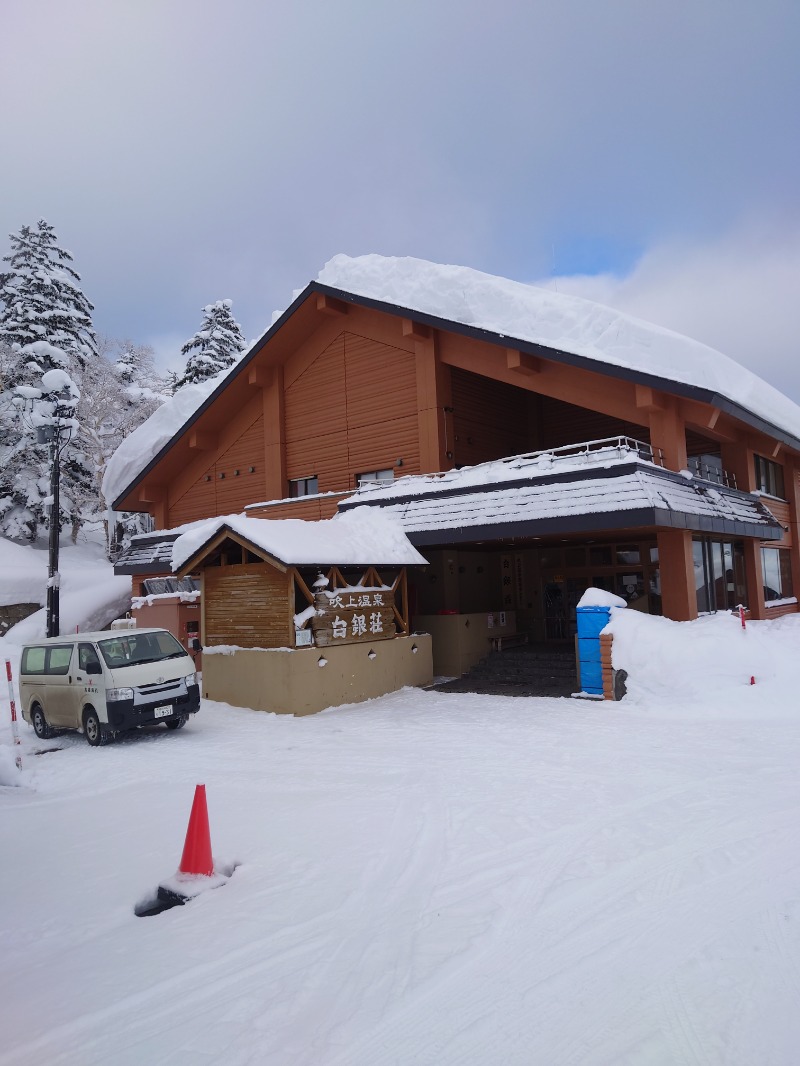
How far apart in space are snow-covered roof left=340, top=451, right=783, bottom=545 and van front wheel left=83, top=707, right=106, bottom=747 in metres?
7.84

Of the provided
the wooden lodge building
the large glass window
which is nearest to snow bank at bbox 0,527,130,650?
the wooden lodge building

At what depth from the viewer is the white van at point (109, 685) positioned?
446 inches

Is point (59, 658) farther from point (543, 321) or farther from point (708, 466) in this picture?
point (708, 466)

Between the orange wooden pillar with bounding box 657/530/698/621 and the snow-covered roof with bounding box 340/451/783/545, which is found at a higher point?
the snow-covered roof with bounding box 340/451/783/545

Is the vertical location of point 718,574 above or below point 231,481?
below

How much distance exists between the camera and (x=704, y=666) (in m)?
12.4

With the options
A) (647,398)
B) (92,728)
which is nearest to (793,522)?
(647,398)

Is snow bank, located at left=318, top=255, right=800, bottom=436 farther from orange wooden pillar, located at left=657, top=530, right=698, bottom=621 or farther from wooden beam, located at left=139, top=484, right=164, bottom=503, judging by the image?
wooden beam, located at left=139, top=484, right=164, bottom=503

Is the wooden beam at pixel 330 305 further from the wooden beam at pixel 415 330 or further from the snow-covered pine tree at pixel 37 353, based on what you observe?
the snow-covered pine tree at pixel 37 353

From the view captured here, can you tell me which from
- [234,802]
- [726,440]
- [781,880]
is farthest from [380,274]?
[781,880]

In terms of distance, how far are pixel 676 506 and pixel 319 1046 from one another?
488 inches

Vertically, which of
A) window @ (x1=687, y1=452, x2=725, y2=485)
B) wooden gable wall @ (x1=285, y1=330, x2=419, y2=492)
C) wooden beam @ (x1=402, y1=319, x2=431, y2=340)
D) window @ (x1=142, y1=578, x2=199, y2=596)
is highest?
wooden beam @ (x1=402, y1=319, x2=431, y2=340)

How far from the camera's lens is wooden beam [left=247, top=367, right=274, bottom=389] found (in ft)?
74.3

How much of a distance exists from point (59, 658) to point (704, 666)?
11191 mm
